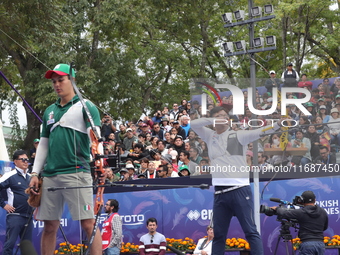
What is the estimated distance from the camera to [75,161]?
5.44 m

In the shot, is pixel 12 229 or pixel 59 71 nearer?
pixel 59 71

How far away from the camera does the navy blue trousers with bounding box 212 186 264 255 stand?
6414 mm

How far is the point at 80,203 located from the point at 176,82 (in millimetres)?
29594

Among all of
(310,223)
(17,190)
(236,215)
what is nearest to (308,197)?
(310,223)

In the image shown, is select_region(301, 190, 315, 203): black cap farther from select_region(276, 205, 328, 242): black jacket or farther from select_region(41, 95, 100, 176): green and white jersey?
select_region(41, 95, 100, 176): green and white jersey

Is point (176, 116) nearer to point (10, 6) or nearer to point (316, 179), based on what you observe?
point (10, 6)

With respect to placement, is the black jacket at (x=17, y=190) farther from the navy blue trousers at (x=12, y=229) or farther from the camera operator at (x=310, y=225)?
the camera operator at (x=310, y=225)

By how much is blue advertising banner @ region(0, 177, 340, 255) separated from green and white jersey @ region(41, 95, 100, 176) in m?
5.95

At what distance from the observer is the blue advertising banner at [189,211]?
1074 cm

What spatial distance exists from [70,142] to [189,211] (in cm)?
622

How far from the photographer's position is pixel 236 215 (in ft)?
21.4

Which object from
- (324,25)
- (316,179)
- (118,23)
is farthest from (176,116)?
(324,25)

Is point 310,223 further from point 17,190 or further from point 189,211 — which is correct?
point 17,190

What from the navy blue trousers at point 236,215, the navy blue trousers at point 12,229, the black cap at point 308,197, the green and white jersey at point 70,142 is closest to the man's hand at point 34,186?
the green and white jersey at point 70,142
